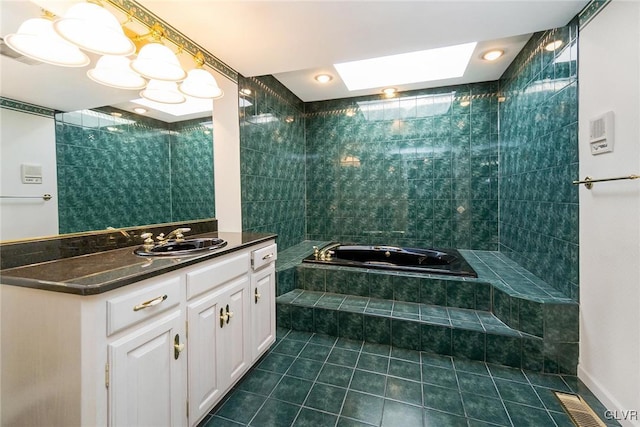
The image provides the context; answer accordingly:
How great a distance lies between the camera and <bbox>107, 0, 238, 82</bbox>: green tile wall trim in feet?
4.81

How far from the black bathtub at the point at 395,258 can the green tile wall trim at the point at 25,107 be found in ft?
6.79

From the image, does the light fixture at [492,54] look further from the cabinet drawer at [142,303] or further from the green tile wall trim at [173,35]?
the cabinet drawer at [142,303]

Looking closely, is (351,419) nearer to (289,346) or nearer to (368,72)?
(289,346)

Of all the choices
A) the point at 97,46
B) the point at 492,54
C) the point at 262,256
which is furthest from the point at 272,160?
the point at 492,54

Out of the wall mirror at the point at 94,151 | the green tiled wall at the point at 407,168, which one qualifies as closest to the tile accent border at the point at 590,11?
the green tiled wall at the point at 407,168

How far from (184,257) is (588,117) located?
7.59 ft

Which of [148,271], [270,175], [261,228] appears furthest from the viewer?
[270,175]

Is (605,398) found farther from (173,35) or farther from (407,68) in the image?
(173,35)

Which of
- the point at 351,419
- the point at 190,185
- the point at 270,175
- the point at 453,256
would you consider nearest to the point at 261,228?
the point at 270,175

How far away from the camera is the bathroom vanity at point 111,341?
86 centimetres

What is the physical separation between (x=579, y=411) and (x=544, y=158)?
5.30 feet

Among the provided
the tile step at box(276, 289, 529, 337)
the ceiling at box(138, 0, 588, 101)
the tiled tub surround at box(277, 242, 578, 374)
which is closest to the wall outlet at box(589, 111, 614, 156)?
the ceiling at box(138, 0, 588, 101)

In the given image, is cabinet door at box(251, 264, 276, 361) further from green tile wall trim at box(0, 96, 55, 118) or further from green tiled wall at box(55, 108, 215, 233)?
green tile wall trim at box(0, 96, 55, 118)

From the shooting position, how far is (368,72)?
2951 mm
